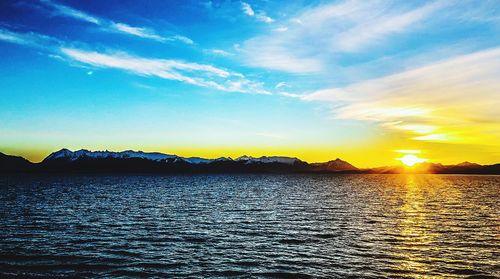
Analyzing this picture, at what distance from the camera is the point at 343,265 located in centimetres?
3512

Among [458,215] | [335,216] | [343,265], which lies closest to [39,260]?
[343,265]

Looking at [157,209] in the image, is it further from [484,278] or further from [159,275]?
[484,278]

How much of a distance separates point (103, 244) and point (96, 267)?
953 centimetres

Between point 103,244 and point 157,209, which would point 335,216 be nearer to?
point 157,209

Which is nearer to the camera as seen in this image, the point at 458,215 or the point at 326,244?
the point at 326,244

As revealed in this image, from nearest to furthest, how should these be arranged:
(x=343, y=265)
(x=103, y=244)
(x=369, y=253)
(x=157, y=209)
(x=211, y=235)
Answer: (x=343, y=265)
(x=369, y=253)
(x=103, y=244)
(x=211, y=235)
(x=157, y=209)

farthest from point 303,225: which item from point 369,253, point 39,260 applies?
point 39,260

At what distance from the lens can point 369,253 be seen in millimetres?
39719

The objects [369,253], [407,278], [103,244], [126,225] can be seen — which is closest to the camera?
[407,278]

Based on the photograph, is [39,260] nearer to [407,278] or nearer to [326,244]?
[326,244]

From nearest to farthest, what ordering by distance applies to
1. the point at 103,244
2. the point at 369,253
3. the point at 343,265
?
the point at 343,265 < the point at 369,253 < the point at 103,244

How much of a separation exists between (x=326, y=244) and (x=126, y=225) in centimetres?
2935

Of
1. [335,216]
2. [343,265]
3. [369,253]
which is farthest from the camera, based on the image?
[335,216]

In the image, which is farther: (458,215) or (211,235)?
(458,215)
